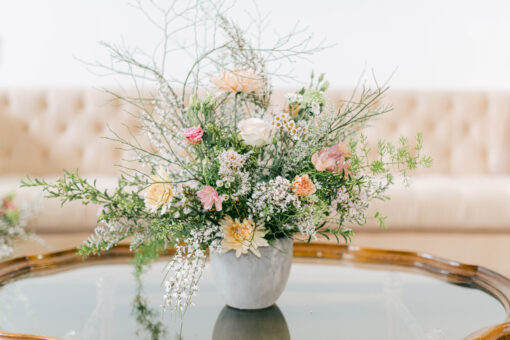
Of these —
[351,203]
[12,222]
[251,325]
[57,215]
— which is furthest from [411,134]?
[251,325]

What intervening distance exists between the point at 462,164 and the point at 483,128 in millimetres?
241

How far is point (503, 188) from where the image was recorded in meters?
2.19

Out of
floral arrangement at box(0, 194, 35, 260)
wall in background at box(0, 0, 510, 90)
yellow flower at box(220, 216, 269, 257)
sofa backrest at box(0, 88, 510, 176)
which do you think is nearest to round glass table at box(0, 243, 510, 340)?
yellow flower at box(220, 216, 269, 257)

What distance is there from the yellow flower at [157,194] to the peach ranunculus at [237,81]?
7.2 inches

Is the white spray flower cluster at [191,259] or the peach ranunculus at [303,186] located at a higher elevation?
the peach ranunculus at [303,186]

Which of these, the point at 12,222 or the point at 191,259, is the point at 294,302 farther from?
the point at 12,222

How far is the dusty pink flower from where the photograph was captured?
77 cm

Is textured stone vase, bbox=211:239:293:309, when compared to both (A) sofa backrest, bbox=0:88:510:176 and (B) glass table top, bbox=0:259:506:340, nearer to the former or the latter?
(B) glass table top, bbox=0:259:506:340

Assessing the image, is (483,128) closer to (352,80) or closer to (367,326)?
(352,80)

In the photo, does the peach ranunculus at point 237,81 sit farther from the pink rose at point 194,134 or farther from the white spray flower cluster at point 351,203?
the white spray flower cluster at point 351,203

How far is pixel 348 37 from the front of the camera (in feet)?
10.3

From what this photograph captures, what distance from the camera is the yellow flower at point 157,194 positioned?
2.62 ft

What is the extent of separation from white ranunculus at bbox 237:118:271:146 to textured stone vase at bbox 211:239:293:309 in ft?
0.57

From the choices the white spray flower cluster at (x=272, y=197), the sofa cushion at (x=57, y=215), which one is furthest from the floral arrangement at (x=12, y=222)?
the white spray flower cluster at (x=272, y=197)
